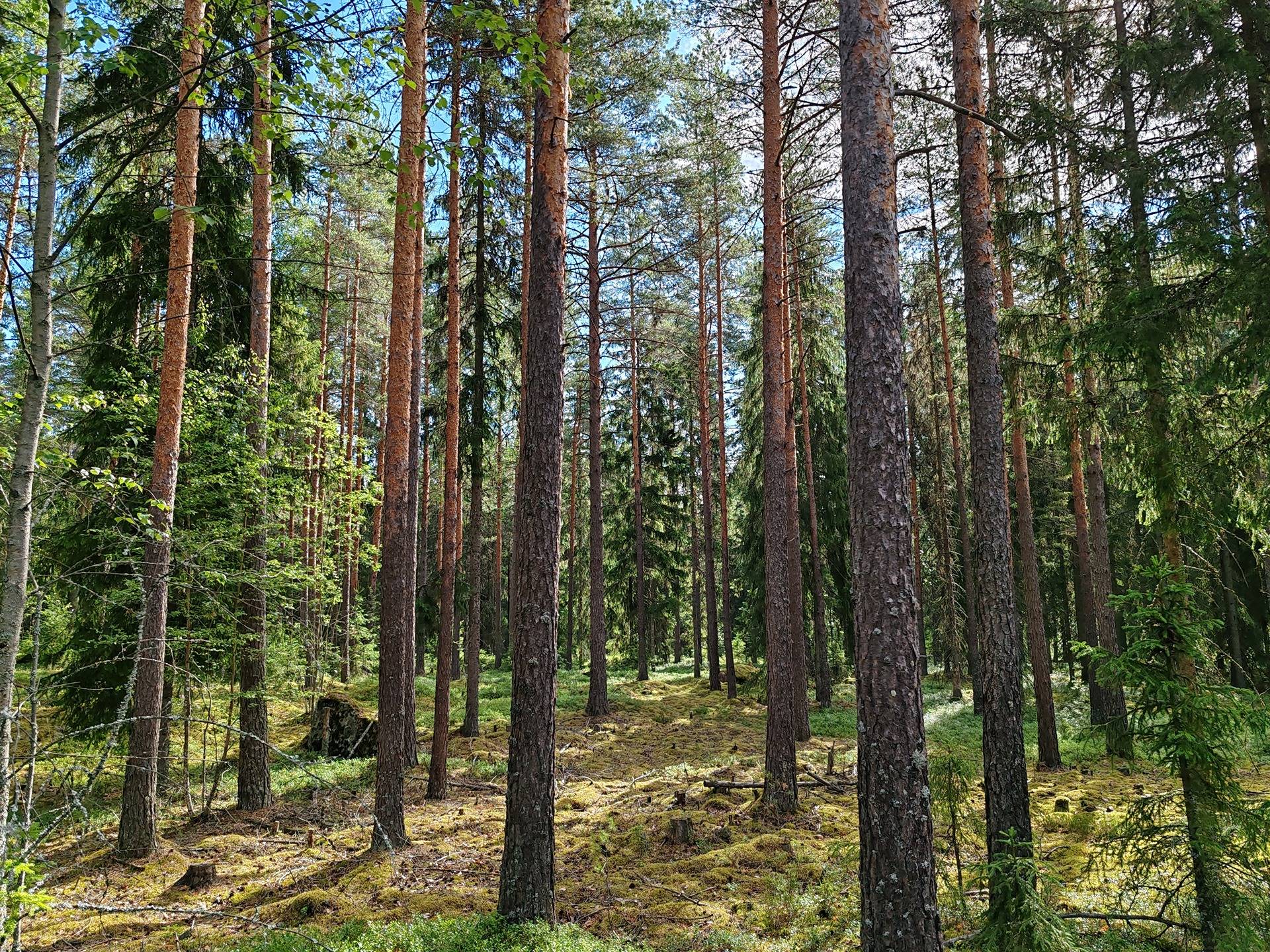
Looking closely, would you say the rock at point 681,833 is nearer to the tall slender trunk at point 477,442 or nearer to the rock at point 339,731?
the tall slender trunk at point 477,442

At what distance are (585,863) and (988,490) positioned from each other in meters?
6.01

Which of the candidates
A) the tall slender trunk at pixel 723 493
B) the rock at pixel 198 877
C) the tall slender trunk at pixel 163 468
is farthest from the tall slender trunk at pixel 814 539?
the rock at pixel 198 877

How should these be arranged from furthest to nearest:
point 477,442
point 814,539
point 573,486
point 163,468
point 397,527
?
point 573,486, point 814,539, point 477,442, point 397,527, point 163,468

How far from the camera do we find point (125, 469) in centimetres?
845

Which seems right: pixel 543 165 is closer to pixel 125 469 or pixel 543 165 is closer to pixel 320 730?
pixel 125 469

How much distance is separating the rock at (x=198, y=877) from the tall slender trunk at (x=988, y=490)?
7723 millimetres

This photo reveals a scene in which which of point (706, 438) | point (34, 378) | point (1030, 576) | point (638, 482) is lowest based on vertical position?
point (1030, 576)

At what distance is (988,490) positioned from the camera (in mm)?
6605

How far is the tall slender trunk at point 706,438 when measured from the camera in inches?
764

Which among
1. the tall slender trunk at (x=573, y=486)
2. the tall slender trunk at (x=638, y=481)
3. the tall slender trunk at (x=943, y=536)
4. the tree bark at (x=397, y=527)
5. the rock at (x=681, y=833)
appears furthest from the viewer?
the tall slender trunk at (x=573, y=486)

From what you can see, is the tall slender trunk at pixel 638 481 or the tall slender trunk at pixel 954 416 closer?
the tall slender trunk at pixel 954 416

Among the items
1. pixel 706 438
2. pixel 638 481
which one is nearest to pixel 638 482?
pixel 638 481

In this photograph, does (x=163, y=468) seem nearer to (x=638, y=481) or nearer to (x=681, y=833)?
(x=681, y=833)

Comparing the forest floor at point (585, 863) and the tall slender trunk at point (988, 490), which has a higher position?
the tall slender trunk at point (988, 490)
